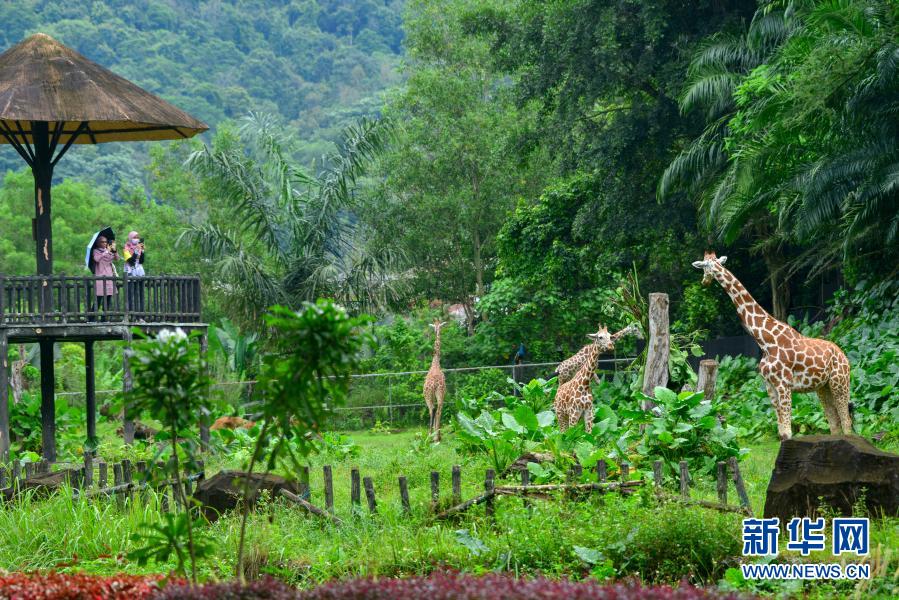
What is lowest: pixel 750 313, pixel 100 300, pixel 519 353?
pixel 519 353

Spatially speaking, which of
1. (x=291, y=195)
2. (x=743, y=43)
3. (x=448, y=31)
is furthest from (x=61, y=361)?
(x=743, y=43)

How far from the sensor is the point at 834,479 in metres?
9.46

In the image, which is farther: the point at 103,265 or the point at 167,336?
the point at 103,265

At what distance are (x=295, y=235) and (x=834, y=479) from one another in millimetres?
22539

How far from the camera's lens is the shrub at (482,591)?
20.0ft

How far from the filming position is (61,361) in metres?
33.8

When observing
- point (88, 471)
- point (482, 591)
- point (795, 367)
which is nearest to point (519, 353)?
point (795, 367)

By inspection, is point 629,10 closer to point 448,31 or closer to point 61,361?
point 448,31

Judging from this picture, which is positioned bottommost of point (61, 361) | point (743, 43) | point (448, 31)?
point (61, 361)

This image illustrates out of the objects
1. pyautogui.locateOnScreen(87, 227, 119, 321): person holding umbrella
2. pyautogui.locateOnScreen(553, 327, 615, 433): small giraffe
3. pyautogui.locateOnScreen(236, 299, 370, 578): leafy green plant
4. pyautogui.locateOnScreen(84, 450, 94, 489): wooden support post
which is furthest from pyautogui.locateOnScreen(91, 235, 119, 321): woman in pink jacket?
pyautogui.locateOnScreen(236, 299, 370, 578): leafy green plant

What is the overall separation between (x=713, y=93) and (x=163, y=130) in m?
9.95

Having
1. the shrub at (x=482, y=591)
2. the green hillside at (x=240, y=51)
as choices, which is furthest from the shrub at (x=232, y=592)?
the green hillside at (x=240, y=51)

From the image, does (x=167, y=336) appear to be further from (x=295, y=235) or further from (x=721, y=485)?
(x=295, y=235)

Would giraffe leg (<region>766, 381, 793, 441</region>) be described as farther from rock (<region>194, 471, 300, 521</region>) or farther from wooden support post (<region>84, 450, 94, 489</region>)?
wooden support post (<region>84, 450, 94, 489</region>)
